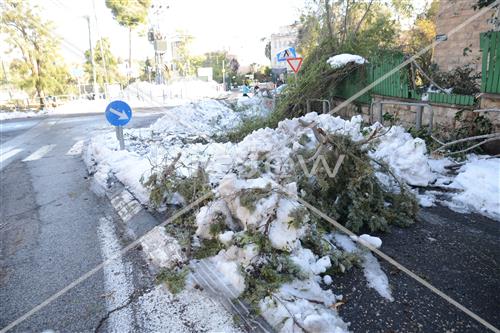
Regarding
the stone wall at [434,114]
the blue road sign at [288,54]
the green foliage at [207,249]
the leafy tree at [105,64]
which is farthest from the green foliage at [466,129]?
the leafy tree at [105,64]

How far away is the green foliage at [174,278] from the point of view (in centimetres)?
A: 290

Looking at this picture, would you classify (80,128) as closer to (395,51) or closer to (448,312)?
(395,51)

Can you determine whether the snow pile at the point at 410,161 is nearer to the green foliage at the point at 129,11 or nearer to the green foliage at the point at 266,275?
the green foliage at the point at 266,275

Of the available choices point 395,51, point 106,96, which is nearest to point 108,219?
point 395,51

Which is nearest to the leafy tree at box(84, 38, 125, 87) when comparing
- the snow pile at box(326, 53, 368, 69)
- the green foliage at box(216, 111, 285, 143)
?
the green foliage at box(216, 111, 285, 143)

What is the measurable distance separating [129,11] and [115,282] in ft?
151

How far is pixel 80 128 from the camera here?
14.9 metres

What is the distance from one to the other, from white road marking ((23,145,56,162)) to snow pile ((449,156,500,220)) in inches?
373

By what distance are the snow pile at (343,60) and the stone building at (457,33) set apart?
9.86 ft

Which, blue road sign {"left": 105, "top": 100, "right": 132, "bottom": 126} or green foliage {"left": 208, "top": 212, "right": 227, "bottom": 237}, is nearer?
green foliage {"left": 208, "top": 212, "right": 227, "bottom": 237}

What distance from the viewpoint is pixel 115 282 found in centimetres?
316

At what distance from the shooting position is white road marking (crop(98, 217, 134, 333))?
2627mm

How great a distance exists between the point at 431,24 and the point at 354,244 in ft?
71.1

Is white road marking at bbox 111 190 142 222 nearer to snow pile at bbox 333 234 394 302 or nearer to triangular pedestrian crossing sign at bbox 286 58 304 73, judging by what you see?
snow pile at bbox 333 234 394 302
